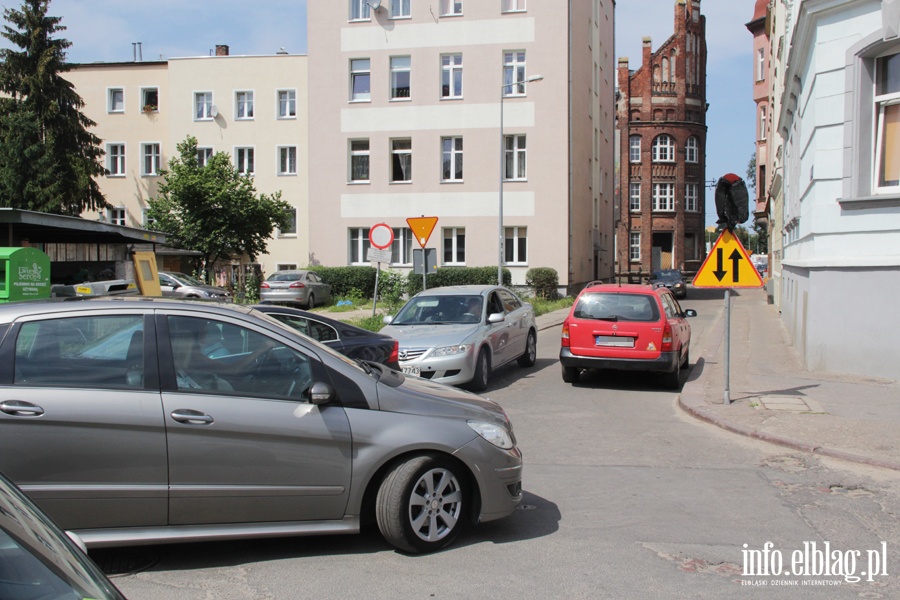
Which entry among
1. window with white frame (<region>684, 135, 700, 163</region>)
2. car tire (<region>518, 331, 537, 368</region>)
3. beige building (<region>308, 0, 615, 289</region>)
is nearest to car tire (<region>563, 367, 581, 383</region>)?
car tire (<region>518, 331, 537, 368</region>)

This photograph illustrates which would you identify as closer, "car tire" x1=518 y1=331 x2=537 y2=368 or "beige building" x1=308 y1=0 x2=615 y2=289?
"car tire" x1=518 y1=331 x2=537 y2=368

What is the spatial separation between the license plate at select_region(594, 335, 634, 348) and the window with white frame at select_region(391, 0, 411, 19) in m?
28.7

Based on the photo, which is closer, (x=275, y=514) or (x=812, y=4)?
(x=275, y=514)

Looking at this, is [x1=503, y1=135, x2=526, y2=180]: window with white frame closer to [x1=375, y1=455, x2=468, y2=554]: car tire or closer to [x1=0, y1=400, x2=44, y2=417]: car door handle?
[x1=375, y1=455, x2=468, y2=554]: car tire

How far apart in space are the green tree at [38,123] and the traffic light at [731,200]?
35.7 meters

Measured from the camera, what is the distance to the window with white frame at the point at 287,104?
42.3 m

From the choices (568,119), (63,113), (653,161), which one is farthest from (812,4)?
(653,161)

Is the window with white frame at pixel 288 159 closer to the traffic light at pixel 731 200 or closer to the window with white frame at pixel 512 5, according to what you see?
the window with white frame at pixel 512 5

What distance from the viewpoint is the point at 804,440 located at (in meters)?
8.32

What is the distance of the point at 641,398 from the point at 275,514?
808 cm

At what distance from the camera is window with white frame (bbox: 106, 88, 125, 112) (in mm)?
44625

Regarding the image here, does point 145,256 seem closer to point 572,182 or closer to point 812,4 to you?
point 812,4

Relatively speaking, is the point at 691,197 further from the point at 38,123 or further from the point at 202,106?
the point at 38,123

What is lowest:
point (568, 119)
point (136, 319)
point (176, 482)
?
point (176, 482)
